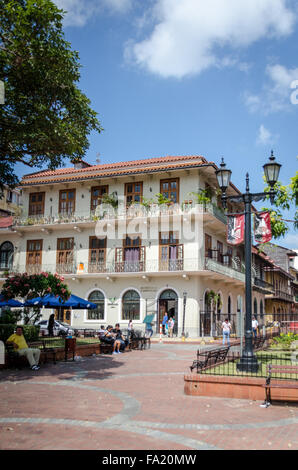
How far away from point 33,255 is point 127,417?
29161mm

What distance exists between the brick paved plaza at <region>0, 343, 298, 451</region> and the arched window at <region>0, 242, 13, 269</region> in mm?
25374

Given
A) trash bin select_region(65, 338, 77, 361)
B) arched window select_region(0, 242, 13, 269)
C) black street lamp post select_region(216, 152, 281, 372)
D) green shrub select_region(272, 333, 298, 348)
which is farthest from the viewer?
arched window select_region(0, 242, 13, 269)

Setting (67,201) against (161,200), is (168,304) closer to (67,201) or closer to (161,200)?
(161,200)

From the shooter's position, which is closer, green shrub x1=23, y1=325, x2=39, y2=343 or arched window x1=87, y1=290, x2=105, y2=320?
green shrub x1=23, y1=325, x2=39, y2=343

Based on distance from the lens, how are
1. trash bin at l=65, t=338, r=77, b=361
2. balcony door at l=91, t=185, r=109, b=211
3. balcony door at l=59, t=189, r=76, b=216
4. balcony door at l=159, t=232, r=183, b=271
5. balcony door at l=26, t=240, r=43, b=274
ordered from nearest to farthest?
trash bin at l=65, t=338, r=77, b=361 < balcony door at l=159, t=232, r=183, b=271 < balcony door at l=91, t=185, r=109, b=211 < balcony door at l=26, t=240, r=43, b=274 < balcony door at l=59, t=189, r=76, b=216

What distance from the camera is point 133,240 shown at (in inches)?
1268

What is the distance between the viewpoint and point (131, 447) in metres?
5.76

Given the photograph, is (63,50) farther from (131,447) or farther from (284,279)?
(284,279)

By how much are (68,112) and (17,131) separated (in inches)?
76.4

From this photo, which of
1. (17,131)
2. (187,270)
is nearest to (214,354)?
(17,131)

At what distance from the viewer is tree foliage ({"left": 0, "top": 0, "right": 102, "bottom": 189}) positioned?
12.0 metres

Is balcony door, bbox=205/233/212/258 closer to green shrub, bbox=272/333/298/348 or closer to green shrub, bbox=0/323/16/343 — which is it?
green shrub, bbox=272/333/298/348

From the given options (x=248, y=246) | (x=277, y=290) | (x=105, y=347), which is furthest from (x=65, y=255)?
(x=277, y=290)

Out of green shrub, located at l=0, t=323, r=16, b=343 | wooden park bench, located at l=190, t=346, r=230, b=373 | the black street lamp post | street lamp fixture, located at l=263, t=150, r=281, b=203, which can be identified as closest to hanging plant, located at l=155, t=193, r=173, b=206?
green shrub, located at l=0, t=323, r=16, b=343
